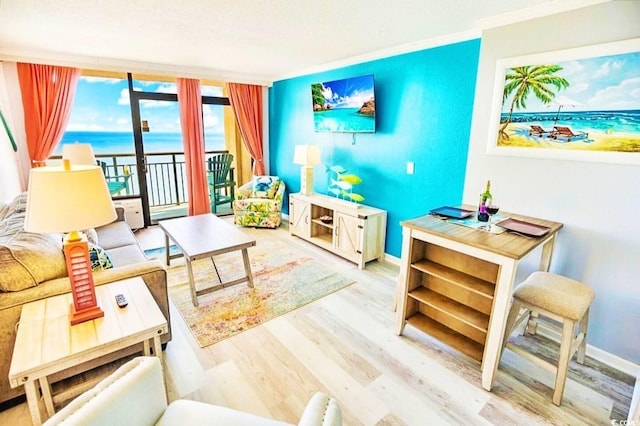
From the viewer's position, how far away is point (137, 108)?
436cm

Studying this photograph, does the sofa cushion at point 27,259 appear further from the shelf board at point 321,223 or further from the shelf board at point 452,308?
the shelf board at point 321,223

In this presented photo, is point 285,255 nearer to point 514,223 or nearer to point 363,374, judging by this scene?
point 363,374

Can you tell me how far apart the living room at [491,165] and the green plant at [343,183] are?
7.4 inches

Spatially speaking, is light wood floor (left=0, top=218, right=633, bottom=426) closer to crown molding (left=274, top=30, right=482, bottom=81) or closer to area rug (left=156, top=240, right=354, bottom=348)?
area rug (left=156, top=240, right=354, bottom=348)

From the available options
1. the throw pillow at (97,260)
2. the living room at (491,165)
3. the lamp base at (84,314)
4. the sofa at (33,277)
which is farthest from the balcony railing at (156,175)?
the lamp base at (84,314)

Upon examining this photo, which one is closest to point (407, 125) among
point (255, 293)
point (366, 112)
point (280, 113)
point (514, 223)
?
point (366, 112)

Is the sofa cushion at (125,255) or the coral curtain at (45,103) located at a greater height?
the coral curtain at (45,103)

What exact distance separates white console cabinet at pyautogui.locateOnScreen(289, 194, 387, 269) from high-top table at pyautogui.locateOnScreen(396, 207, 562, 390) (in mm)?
1152

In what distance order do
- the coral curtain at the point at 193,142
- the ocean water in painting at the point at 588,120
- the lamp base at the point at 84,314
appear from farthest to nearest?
the coral curtain at the point at 193,142, the ocean water in painting at the point at 588,120, the lamp base at the point at 84,314

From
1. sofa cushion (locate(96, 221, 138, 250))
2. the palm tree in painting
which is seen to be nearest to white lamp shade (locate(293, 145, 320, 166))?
sofa cushion (locate(96, 221, 138, 250))

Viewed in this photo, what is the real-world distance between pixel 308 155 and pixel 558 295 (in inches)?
121

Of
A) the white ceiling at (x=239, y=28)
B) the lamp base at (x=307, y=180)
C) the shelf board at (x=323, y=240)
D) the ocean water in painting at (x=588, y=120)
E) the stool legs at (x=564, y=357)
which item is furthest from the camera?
the lamp base at (x=307, y=180)

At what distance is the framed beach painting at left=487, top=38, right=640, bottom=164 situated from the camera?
6.17ft

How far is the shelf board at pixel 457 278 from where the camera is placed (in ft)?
6.29
